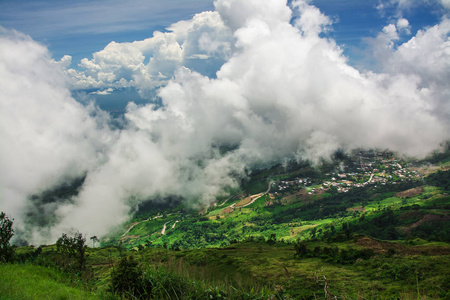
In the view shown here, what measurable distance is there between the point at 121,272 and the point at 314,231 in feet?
660

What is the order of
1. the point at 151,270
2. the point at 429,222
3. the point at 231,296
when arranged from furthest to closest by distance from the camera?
the point at 429,222
the point at 151,270
the point at 231,296

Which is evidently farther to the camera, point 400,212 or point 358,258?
point 400,212

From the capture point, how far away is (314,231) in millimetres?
185875

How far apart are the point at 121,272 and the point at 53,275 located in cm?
852

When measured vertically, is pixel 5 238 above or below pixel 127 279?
above

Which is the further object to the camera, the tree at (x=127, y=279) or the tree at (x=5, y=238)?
the tree at (x=5, y=238)

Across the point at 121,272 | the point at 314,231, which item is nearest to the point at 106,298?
the point at 121,272

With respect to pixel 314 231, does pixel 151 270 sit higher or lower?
higher

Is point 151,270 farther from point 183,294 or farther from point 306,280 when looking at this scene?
point 306,280

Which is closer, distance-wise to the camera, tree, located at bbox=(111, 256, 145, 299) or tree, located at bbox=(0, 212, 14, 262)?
tree, located at bbox=(111, 256, 145, 299)

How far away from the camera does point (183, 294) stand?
701 centimetres

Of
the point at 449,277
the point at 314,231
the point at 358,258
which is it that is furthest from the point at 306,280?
the point at 314,231

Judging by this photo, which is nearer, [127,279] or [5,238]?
[127,279]

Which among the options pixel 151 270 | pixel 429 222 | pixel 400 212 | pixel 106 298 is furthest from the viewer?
pixel 400 212
